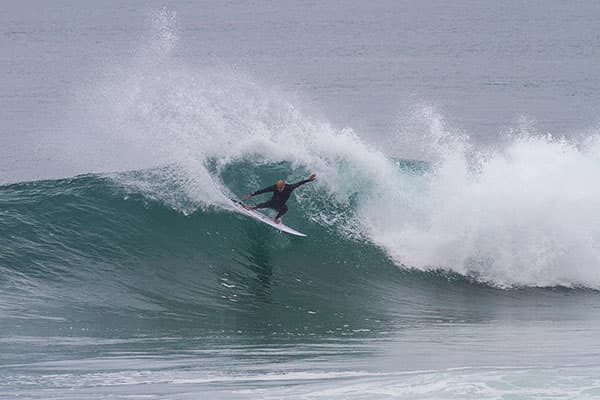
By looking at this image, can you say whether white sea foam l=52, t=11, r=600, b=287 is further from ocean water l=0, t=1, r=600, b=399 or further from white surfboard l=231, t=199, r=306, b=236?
white surfboard l=231, t=199, r=306, b=236

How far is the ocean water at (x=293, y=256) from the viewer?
41.5 feet

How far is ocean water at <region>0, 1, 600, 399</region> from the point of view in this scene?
12.7m

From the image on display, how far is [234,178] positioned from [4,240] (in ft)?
17.7

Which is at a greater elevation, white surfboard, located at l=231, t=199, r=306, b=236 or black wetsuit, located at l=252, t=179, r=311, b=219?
black wetsuit, located at l=252, t=179, r=311, b=219

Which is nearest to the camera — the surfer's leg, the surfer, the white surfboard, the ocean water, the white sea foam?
the ocean water

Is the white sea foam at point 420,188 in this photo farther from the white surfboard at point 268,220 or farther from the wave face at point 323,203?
the white surfboard at point 268,220

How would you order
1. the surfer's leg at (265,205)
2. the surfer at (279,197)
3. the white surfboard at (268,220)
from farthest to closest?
the white surfboard at (268,220)
the surfer's leg at (265,205)
the surfer at (279,197)

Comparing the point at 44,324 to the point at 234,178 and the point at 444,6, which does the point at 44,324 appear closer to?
the point at 234,178

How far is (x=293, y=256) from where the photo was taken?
19.5 m

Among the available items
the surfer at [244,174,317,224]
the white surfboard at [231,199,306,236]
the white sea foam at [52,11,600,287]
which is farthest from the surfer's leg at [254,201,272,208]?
the white sea foam at [52,11,600,287]

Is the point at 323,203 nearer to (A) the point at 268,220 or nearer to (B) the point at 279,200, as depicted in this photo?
(A) the point at 268,220

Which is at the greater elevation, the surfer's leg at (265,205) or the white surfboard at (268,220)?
the surfer's leg at (265,205)

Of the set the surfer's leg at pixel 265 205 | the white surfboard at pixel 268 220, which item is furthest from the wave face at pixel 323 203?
the surfer's leg at pixel 265 205

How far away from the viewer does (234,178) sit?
2167 centimetres
